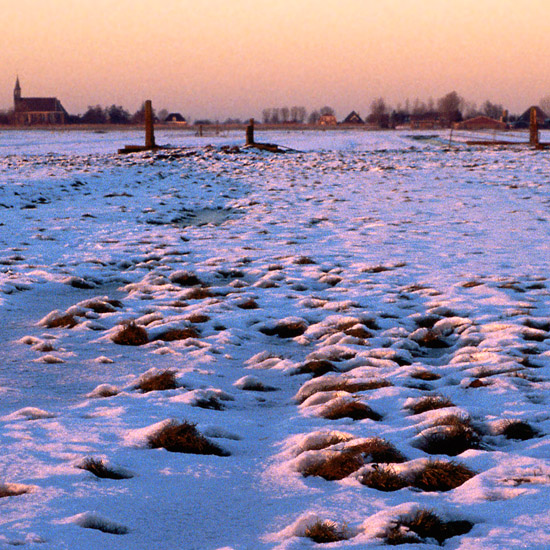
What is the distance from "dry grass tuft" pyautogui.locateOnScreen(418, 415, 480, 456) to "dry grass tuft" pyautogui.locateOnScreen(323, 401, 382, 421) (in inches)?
17.9

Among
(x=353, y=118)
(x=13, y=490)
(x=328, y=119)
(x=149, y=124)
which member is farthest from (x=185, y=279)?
(x=328, y=119)

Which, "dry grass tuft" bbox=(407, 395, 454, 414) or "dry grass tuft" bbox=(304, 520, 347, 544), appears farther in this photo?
"dry grass tuft" bbox=(407, 395, 454, 414)

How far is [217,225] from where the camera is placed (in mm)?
11273

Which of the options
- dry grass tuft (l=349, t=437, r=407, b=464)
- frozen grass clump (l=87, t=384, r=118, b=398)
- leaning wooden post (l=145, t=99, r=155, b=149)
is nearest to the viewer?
dry grass tuft (l=349, t=437, r=407, b=464)

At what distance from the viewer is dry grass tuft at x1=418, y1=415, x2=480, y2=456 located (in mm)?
3139

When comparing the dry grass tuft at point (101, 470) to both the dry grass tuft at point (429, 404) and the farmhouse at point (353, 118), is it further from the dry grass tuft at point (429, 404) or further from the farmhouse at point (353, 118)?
the farmhouse at point (353, 118)

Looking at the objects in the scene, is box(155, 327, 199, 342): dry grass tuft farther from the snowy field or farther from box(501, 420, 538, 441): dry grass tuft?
box(501, 420, 538, 441): dry grass tuft

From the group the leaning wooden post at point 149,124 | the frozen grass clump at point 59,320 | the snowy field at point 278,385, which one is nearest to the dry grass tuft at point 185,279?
the snowy field at point 278,385

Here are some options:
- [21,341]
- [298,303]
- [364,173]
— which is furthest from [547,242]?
[364,173]

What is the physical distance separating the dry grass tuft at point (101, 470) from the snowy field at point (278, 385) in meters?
0.01

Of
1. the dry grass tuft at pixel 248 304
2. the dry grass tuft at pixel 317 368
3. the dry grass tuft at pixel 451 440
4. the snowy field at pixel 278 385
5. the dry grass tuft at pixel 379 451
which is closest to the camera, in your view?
the snowy field at pixel 278 385

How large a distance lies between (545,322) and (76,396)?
12.0 ft

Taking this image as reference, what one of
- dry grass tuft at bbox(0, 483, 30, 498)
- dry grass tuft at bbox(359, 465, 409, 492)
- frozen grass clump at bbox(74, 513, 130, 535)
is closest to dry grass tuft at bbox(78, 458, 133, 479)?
dry grass tuft at bbox(0, 483, 30, 498)

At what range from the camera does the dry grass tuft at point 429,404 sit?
3.65 m
